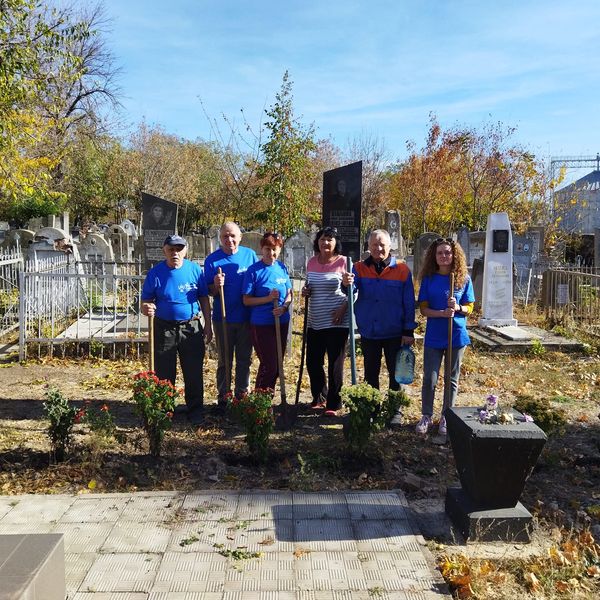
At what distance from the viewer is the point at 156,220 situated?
8750 millimetres

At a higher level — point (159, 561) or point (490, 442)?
point (490, 442)

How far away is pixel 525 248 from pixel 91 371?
11.7 m

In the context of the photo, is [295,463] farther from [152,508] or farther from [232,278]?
[232,278]

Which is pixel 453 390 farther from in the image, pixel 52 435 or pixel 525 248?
pixel 525 248

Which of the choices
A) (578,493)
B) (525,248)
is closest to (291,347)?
(578,493)

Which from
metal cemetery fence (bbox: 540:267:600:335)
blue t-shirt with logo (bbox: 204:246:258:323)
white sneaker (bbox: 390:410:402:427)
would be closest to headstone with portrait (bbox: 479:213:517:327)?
metal cemetery fence (bbox: 540:267:600:335)

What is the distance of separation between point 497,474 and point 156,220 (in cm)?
642

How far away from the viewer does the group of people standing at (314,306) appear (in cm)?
541

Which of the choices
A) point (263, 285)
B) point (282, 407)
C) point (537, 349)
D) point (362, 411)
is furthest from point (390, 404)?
point (537, 349)

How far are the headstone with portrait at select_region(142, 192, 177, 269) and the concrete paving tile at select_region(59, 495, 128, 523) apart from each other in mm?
5148

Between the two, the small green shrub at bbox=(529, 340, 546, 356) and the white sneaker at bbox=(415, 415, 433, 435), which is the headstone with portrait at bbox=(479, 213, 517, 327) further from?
the white sneaker at bbox=(415, 415, 433, 435)

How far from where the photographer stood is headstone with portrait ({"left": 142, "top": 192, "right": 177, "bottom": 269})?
8711 millimetres

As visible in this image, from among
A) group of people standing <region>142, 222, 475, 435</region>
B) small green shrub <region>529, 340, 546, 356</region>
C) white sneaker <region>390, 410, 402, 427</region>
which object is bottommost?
white sneaker <region>390, 410, 402, 427</region>

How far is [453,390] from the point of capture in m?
5.44
